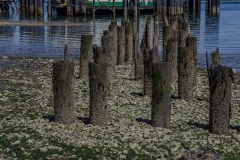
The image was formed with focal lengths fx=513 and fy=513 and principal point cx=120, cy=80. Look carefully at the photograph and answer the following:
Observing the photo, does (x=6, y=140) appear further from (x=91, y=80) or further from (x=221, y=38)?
(x=221, y=38)

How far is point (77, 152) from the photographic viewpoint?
777 centimetres

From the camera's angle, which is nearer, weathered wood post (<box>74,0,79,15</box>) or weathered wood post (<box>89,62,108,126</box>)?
weathered wood post (<box>89,62,108,126</box>)

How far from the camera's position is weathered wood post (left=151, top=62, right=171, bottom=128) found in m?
9.38

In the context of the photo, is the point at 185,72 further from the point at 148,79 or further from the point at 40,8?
the point at 40,8

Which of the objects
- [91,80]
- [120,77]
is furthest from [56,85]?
[120,77]

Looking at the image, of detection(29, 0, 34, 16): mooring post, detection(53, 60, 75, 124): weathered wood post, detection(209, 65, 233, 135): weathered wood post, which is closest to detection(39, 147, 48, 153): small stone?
detection(53, 60, 75, 124): weathered wood post

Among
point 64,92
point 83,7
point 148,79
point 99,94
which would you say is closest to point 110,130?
point 99,94

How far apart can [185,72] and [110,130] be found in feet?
12.8

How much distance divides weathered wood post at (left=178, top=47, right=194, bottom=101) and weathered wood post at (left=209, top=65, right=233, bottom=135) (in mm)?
2701

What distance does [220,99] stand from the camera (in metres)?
9.29

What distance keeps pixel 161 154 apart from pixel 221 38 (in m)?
24.6

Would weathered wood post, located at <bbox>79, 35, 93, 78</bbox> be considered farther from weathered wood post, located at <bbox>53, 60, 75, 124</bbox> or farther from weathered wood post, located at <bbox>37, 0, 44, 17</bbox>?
weathered wood post, located at <bbox>37, 0, 44, 17</bbox>

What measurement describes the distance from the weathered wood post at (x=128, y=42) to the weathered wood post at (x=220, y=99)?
875 cm

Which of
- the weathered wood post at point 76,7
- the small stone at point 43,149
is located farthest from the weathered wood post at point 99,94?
the weathered wood post at point 76,7
